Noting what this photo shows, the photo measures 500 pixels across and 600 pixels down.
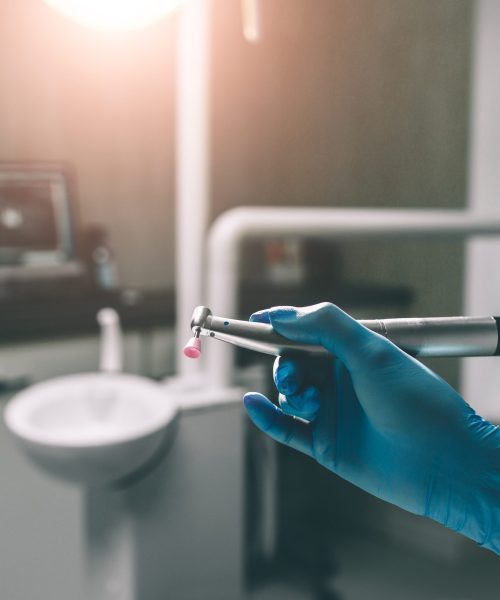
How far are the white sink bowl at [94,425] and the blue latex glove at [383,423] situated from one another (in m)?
0.59

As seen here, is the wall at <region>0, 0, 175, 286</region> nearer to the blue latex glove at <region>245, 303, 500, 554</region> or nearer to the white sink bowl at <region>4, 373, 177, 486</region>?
the white sink bowl at <region>4, 373, 177, 486</region>

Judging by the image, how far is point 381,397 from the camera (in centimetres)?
56

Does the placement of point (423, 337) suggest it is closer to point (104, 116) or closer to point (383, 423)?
point (383, 423)

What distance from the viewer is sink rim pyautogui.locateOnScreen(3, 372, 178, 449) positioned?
112cm

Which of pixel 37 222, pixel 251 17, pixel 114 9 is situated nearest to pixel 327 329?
pixel 251 17

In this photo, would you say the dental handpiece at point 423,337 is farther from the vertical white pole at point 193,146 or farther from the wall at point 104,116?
the wall at point 104,116

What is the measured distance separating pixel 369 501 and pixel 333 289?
697 mm

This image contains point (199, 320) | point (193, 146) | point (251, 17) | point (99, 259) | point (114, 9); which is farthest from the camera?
point (99, 259)

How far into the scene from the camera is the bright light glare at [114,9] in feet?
4.11

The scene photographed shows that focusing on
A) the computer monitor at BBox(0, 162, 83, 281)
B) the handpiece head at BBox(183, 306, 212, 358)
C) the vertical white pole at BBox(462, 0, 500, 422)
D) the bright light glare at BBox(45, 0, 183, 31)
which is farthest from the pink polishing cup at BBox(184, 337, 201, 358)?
the vertical white pole at BBox(462, 0, 500, 422)

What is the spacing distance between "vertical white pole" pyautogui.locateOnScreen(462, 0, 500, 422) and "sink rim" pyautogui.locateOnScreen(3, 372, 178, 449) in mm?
1186

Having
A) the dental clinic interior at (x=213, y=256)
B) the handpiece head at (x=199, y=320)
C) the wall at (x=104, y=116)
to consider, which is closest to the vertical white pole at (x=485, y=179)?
the dental clinic interior at (x=213, y=256)

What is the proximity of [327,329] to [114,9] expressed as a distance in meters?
0.97

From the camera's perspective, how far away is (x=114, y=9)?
1260 mm
